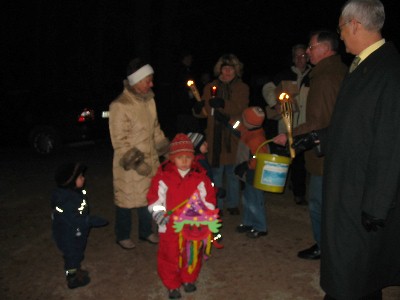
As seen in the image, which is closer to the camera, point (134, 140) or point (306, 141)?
point (306, 141)

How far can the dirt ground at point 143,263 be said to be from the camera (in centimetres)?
398

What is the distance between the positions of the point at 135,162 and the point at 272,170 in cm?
134

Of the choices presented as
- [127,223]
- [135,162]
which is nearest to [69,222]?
[135,162]

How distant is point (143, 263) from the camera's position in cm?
455

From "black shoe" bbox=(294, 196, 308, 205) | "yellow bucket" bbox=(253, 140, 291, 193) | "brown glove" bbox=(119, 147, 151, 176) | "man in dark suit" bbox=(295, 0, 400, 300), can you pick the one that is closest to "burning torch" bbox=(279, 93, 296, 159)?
"yellow bucket" bbox=(253, 140, 291, 193)

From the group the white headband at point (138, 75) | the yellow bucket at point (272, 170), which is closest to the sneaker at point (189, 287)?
the yellow bucket at point (272, 170)

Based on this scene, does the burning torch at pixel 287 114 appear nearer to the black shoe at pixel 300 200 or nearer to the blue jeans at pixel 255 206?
the blue jeans at pixel 255 206

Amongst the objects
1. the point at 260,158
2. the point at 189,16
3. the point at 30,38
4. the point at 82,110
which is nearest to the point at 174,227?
the point at 260,158

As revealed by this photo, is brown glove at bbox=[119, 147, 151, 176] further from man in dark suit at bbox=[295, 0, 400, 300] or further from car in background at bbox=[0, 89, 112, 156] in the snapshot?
car in background at bbox=[0, 89, 112, 156]

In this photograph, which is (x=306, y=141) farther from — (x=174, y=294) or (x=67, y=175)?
(x=67, y=175)

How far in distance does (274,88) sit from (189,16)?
15.9 meters

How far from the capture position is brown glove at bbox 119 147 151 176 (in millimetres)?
4344

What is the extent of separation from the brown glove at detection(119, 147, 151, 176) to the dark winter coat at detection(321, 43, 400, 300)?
202cm

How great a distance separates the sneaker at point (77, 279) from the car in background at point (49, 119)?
22.5 feet
